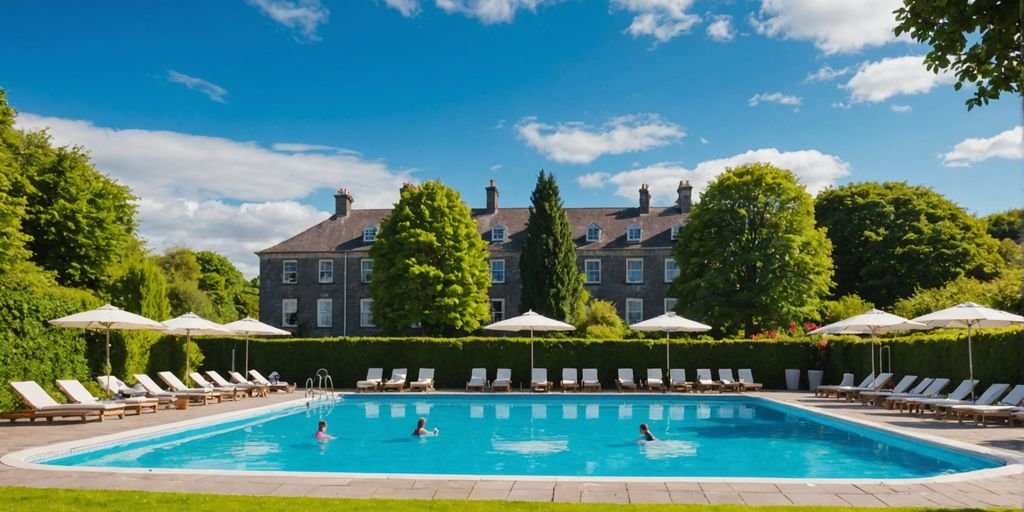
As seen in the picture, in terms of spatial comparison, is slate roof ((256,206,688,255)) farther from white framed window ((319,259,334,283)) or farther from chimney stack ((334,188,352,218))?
white framed window ((319,259,334,283))

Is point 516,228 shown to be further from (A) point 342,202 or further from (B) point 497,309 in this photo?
(A) point 342,202

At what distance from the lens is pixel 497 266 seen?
47594 millimetres

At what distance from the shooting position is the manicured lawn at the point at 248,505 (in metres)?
7.25

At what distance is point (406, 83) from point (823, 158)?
15.6 meters

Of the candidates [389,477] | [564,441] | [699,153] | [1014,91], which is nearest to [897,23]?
[1014,91]

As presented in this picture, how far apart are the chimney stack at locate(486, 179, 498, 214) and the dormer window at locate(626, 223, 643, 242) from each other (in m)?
8.61

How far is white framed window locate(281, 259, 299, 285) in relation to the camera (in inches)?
1913

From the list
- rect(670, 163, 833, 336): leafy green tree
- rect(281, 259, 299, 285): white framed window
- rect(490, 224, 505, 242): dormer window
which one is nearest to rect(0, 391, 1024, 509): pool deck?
rect(670, 163, 833, 336): leafy green tree

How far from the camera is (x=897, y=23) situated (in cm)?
647

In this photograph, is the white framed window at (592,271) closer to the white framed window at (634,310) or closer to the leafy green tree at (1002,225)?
the white framed window at (634,310)

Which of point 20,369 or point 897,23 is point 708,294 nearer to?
point 20,369

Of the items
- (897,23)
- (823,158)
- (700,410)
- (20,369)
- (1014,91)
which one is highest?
(823,158)

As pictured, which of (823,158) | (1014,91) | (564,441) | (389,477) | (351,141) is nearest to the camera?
(1014,91)

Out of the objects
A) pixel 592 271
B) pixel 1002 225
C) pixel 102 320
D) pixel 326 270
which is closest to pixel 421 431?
pixel 102 320
